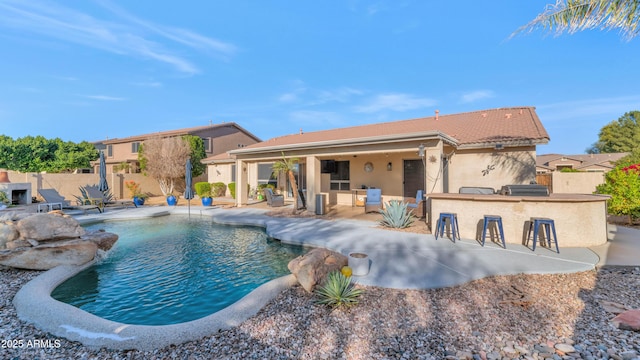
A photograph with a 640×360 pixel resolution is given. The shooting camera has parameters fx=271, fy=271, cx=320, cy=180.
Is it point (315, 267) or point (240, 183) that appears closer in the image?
point (315, 267)

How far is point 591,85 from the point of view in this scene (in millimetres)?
14453

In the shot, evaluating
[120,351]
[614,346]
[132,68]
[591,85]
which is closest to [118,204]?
[132,68]

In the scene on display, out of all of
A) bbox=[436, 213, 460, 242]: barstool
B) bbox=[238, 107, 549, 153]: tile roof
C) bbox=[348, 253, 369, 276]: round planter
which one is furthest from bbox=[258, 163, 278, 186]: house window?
bbox=[348, 253, 369, 276]: round planter

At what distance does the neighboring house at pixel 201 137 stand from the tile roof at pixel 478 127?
1463 cm

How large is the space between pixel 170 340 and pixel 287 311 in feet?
4.79

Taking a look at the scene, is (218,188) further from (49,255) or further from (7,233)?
(49,255)

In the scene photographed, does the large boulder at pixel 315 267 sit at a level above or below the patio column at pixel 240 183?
below

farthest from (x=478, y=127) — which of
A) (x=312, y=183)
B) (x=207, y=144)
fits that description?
(x=207, y=144)

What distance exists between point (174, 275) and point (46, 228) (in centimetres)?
321

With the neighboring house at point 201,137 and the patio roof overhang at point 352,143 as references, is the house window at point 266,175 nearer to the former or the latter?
the patio roof overhang at point 352,143

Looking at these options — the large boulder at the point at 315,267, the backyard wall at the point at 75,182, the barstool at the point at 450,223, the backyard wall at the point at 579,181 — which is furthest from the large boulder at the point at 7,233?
the backyard wall at the point at 579,181

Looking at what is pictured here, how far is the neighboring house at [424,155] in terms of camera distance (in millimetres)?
9938

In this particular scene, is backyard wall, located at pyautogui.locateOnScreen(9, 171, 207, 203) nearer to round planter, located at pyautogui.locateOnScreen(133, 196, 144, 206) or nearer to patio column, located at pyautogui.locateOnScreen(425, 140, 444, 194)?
round planter, located at pyautogui.locateOnScreen(133, 196, 144, 206)

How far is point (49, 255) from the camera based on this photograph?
228 inches
